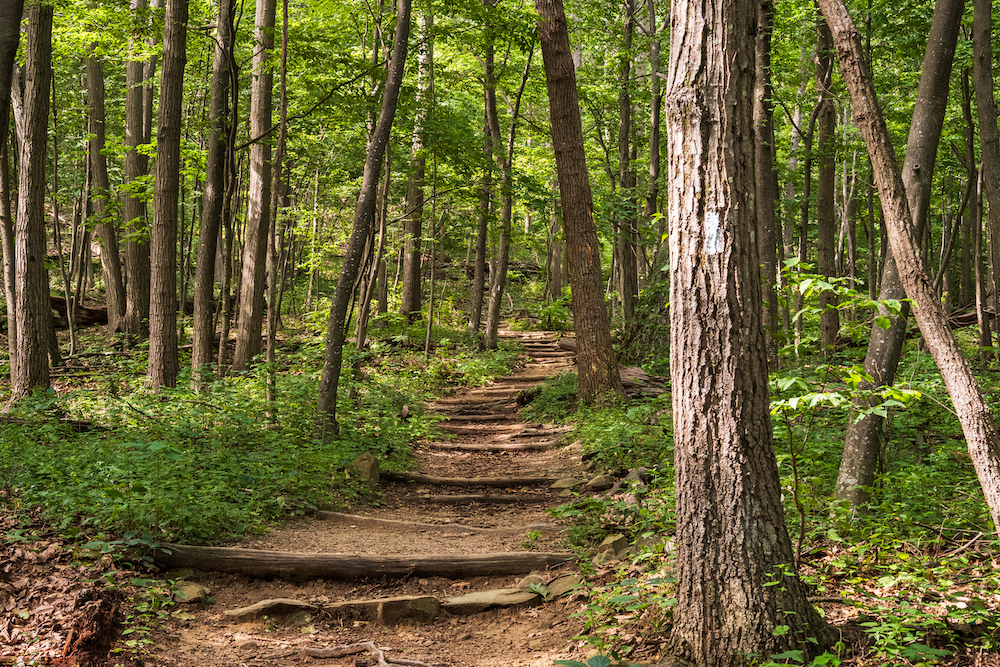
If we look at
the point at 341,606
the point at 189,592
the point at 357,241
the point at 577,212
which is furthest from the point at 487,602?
the point at 577,212

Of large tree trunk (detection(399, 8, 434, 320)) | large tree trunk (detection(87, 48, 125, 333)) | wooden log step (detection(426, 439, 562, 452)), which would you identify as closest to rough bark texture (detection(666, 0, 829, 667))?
wooden log step (detection(426, 439, 562, 452))

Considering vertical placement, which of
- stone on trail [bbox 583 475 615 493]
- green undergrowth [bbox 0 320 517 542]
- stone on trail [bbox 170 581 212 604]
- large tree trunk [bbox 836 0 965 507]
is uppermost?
large tree trunk [bbox 836 0 965 507]

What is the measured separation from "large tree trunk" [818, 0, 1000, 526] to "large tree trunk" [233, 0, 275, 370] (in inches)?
372

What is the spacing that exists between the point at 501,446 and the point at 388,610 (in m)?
5.12

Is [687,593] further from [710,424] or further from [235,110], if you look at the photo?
[235,110]

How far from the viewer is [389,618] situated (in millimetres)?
4441

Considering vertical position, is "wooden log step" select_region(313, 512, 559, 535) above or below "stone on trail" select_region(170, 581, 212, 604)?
below

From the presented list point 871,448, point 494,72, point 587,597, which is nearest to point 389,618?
point 587,597

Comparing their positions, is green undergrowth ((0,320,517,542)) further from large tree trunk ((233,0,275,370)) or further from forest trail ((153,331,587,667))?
large tree trunk ((233,0,275,370))

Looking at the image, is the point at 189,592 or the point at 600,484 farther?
the point at 600,484

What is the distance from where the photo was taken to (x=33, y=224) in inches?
348

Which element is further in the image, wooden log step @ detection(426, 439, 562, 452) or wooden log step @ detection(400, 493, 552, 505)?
wooden log step @ detection(426, 439, 562, 452)

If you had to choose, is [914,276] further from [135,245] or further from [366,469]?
[135,245]

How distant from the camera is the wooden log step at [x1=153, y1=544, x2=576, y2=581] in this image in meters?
4.74
